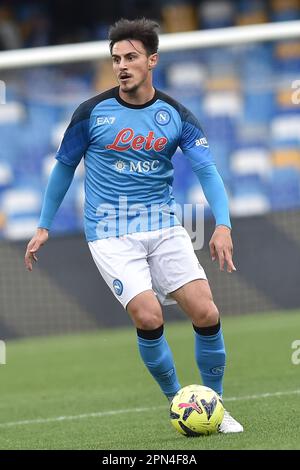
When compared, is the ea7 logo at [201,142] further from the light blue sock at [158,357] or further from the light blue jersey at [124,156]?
the light blue sock at [158,357]

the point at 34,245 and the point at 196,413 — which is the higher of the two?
the point at 34,245

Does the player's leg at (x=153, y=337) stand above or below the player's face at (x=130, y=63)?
below

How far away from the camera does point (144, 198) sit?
21.4ft

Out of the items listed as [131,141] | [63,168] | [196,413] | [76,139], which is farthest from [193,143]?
[196,413]

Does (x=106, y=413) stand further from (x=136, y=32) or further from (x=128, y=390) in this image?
(x=136, y=32)

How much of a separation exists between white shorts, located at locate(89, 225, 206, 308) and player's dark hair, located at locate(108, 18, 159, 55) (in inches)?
44.1

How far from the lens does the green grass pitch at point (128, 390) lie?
6.29 meters

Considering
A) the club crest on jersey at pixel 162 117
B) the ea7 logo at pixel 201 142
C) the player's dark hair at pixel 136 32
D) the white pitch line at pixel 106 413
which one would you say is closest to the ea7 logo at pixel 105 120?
the club crest on jersey at pixel 162 117

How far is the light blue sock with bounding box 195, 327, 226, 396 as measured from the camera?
6477mm

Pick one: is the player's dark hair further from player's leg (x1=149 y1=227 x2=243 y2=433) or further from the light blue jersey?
player's leg (x1=149 y1=227 x2=243 y2=433)

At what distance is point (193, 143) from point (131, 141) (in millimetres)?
431

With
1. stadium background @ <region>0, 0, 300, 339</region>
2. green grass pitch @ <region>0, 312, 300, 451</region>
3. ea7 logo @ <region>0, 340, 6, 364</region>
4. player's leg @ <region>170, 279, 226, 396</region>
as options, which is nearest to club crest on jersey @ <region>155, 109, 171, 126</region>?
player's leg @ <region>170, 279, 226, 396</region>
